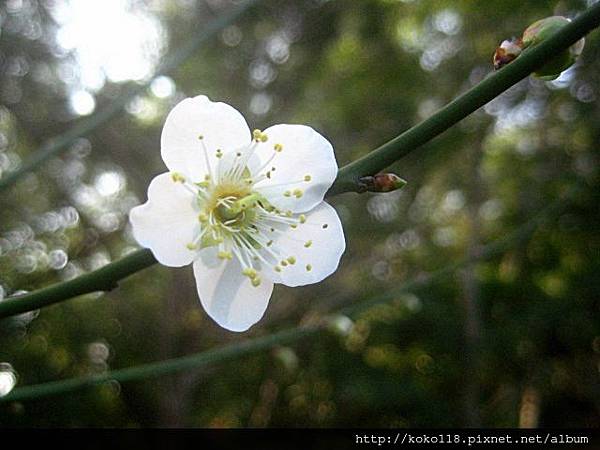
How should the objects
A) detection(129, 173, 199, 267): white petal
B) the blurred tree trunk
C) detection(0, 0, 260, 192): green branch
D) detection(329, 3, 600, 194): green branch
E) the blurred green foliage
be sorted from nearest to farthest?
1. detection(329, 3, 600, 194): green branch
2. detection(129, 173, 199, 267): white petal
3. detection(0, 0, 260, 192): green branch
4. the blurred green foliage
5. the blurred tree trunk

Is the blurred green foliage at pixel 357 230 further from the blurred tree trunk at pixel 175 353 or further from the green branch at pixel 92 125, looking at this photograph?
the green branch at pixel 92 125

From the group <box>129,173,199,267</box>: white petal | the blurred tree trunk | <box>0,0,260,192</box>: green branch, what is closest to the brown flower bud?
<box>129,173,199,267</box>: white petal

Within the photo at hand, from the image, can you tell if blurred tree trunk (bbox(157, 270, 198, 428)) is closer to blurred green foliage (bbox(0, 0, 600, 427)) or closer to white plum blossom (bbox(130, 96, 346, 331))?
blurred green foliage (bbox(0, 0, 600, 427))

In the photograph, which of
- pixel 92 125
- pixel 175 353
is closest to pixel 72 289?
pixel 92 125

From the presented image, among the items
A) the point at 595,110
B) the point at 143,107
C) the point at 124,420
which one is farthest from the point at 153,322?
the point at 595,110

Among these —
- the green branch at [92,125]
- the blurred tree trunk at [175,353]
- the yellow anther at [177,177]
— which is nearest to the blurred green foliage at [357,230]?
the blurred tree trunk at [175,353]
